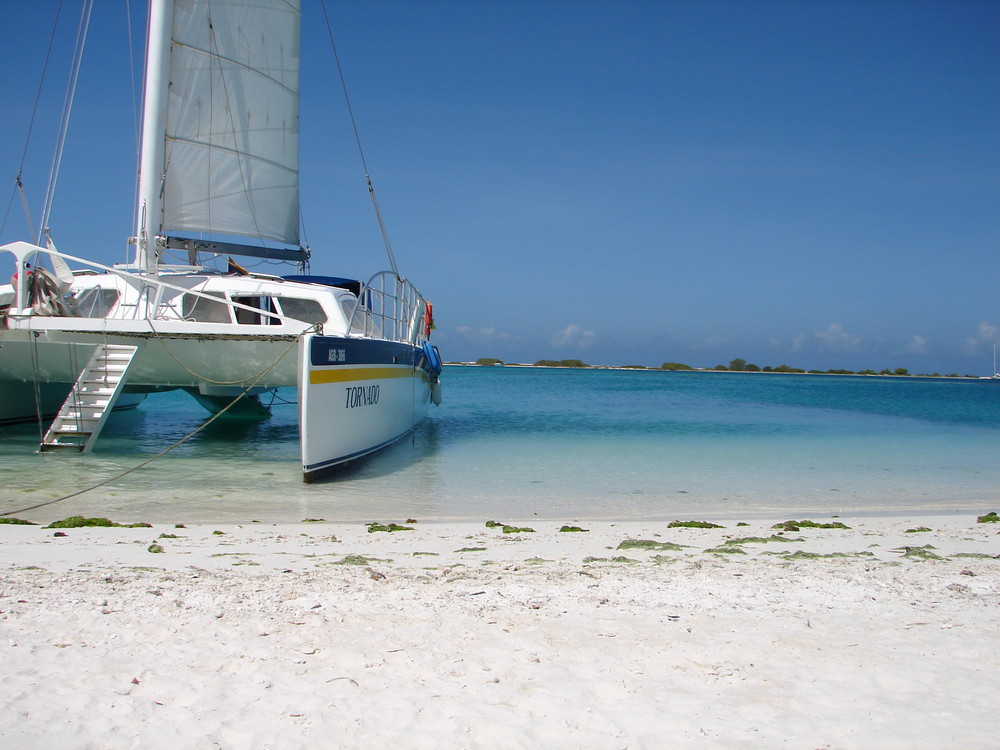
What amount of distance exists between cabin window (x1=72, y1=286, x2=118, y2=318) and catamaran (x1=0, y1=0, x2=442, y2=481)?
0.02 meters

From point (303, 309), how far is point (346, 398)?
6.20 ft

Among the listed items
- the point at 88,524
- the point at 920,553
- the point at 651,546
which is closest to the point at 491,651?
the point at 651,546

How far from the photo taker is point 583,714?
2414 millimetres

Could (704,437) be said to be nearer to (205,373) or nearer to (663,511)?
(663,511)

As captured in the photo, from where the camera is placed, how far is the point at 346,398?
29.9ft

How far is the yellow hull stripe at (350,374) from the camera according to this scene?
8.28m

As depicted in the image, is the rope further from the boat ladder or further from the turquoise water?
the turquoise water

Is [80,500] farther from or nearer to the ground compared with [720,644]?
nearer to the ground

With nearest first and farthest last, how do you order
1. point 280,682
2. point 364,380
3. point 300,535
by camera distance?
point 280,682, point 300,535, point 364,380

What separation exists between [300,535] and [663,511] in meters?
3.99

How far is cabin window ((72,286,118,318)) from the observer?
10.5 metres

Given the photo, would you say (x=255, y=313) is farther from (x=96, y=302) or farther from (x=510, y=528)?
(x=510, y=528)

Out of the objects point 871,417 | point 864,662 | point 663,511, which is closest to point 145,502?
point 663,511

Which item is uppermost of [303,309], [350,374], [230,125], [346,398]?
[230,125]
